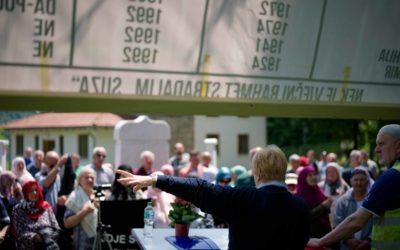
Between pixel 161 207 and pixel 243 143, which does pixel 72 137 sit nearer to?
pixel 243 143

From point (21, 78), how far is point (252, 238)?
4.99 feet

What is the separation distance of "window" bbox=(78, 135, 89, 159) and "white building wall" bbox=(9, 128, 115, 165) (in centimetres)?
21

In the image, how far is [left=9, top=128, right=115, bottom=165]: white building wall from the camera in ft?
133

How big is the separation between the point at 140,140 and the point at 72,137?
31833mm

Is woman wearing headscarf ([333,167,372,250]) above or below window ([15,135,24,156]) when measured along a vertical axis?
above

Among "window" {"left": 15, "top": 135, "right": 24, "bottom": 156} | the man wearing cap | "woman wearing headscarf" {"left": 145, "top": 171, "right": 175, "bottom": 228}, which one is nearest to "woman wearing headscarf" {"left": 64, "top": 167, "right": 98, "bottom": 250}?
"woman wearing headscarf" {"left": 145, "top": 171, "right": 175, "bottom": 228}

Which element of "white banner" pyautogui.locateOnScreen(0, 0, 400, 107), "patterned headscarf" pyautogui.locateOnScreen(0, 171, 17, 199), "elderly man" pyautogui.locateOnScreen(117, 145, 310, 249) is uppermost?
"white banner" pyautogui.locateOnScreen(0, 0, 400, 107)

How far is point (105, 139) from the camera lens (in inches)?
1609

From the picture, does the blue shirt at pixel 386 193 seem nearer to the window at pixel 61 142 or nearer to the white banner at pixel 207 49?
the white banner at pixel 207 49

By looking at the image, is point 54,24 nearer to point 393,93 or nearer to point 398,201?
point 398,201

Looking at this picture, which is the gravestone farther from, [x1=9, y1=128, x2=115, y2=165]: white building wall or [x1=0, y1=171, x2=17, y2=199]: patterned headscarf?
[x1=9, y1=128, x2=115, y2=165]: white building wall

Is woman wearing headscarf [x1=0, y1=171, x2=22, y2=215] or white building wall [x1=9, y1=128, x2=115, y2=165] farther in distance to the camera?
white building wall [x1=9, y1=128, x2=115, y2=165]

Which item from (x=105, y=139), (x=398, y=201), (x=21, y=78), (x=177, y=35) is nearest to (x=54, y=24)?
(x=21, y=78)

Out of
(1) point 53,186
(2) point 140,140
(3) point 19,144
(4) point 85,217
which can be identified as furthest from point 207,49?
(3) point 19,144
